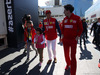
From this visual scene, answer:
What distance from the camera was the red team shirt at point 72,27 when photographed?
2818 mm

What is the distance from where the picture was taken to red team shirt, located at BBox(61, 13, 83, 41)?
2.82 m

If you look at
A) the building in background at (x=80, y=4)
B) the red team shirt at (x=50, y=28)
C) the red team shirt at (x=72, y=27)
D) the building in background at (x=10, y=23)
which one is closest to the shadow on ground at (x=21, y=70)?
the red team shirt at (x=50, y=28)

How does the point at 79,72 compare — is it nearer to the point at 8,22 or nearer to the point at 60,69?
the point at 60,69

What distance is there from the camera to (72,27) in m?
2.87

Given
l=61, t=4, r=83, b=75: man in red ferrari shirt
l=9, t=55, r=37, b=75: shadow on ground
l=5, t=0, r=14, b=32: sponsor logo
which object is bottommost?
l=9, t=55, r=37, b=75: shadow on ground

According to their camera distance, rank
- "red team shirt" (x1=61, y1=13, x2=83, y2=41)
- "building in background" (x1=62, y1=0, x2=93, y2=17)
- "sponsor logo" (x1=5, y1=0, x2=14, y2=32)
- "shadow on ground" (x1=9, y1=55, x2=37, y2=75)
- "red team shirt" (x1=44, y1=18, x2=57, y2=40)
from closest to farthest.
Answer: "red team shirt" (x1=61, y1=13, x2=83, y2=41), "shadow on ground" (x1=9, y1=55, x2=37, y2=75), "red team shirt" (x1=44, y1=18, x2=57, y2=40), "sponsor logo" (x1=5, y1=0, x2=14, y2=32), "building in background" (x1=62, y1=0, x2=93, y2=17)

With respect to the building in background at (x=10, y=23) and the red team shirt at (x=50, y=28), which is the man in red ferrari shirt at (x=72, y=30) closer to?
the red team shirt at (x=50, y=28)

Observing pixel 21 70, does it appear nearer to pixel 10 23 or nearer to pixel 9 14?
Result: pixel 10 23

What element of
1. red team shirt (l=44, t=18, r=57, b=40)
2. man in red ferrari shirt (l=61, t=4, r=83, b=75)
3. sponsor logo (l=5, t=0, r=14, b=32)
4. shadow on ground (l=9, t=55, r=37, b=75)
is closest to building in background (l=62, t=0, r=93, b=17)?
sponsor logo (l=5, t=0, r=14, b=32)

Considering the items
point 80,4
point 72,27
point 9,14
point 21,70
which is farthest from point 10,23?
point 80,4

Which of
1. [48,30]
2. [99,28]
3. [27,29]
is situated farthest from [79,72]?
[99,28]

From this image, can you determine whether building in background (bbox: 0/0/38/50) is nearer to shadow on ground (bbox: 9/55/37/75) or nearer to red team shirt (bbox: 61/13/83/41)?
shadow on ground (bbox: 9/55/37/75)

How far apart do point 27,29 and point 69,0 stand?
2863 inches

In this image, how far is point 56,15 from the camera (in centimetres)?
4438
